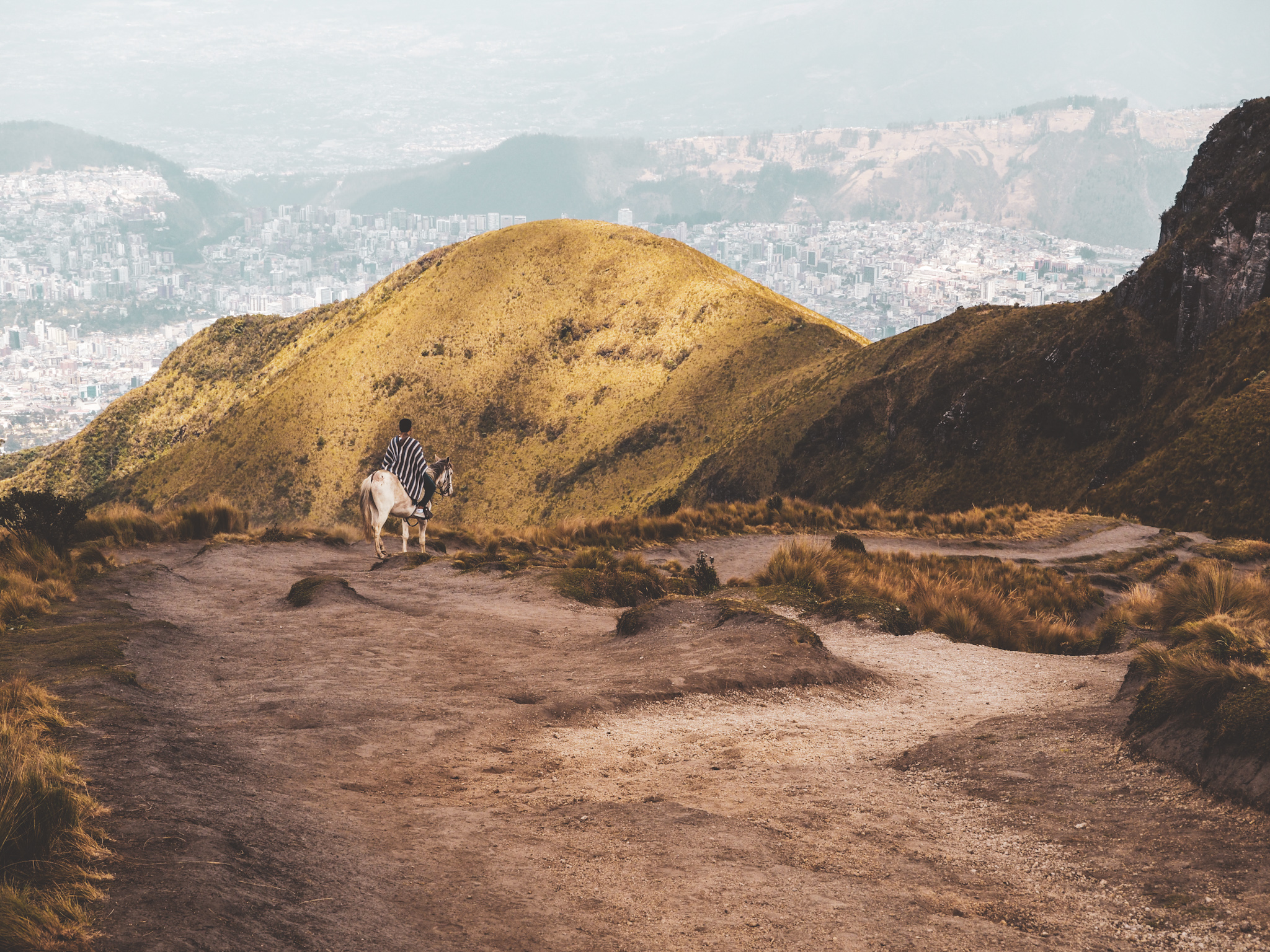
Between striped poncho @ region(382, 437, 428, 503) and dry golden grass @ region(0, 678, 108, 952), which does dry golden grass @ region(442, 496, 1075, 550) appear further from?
dry golden grass @ region(0, 678, 108, 952)

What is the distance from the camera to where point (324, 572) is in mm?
18172

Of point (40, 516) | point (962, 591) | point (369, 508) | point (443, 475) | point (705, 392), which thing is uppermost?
point (443, 475)

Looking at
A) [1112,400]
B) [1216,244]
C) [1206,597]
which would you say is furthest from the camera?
[1112,400]

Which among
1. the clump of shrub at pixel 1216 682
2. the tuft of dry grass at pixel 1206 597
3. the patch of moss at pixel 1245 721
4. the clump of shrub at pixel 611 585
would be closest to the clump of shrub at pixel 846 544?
the clump of shrub at pixel 611 585

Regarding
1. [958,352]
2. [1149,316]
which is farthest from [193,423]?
[1149,316]

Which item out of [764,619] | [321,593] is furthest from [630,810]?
[321,593]

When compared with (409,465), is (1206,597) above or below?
below

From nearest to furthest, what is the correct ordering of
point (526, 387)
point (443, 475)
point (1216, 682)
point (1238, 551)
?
point (1216, 682)
point (443, 475)
point (1238, 551)
point (526, 387)

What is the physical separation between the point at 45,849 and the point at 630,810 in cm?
341

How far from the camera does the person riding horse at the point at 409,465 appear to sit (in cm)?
2011

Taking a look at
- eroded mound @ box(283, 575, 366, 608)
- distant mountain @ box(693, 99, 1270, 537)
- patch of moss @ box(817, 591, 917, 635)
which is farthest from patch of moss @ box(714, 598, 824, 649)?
distant mountain @ box(693, 99, 1270, 537)

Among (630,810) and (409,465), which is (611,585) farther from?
(630,810)

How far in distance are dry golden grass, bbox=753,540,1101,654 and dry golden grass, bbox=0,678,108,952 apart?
12146 mm

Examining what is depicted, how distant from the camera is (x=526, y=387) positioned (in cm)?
11388
